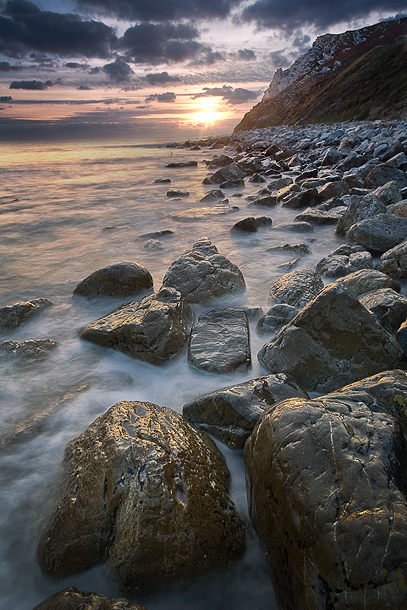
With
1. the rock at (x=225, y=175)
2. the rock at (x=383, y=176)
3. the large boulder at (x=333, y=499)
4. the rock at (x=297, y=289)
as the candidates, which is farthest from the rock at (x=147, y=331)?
the rock at (x=225, y=175)

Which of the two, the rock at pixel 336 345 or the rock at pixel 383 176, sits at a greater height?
the rock at pixel 383 176

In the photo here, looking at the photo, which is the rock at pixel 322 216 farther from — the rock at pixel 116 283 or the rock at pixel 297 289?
the rock at pixel 116 283

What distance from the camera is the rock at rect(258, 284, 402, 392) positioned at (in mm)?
2512

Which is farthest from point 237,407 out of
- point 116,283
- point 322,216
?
point 322,216

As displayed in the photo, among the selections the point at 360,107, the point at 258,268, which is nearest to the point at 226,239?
the point at 258,268

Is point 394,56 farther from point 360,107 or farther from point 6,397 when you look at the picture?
point 6,397

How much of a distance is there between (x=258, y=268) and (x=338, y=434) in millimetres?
3775

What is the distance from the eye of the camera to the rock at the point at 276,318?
11.2ft

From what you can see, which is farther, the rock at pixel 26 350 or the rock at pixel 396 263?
the rock at pixel 396 263

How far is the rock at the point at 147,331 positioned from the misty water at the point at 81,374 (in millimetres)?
97

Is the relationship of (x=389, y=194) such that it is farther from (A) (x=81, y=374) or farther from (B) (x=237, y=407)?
(A) (x=81, y=374)

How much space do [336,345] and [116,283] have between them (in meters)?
2.76

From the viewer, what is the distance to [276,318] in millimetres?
3416

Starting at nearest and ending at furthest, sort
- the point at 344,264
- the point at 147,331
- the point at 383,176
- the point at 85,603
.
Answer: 1. the point at 85,603
2. the point at 147,331
3. the point at 344,264
4. the point at 383,176
